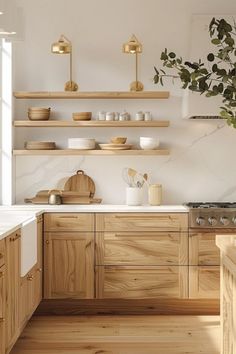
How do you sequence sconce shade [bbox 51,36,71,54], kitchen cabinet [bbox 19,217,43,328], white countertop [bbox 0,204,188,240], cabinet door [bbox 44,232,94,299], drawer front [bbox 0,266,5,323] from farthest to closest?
sconce shade [bbox 51,36,71,54], cabinet door [bbox 44,232,94,299], white countertop [bbox 0,204,188,240], kitchen cabinet [bbox 19,217,43,328], drawer front [bbox 0,266,5,323]

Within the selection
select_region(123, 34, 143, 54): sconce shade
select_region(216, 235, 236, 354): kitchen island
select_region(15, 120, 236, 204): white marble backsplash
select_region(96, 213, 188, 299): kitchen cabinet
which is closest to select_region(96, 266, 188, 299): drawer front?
select_region(96, 213, 188, 299): kitchen cabinet

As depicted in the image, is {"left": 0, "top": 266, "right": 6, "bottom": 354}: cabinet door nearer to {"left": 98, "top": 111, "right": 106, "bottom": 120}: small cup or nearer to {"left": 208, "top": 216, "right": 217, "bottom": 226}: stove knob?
{"left": 208, "top": 216, "right": 217, "bottom": 226}: stove knob

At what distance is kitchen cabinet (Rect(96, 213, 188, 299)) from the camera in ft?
15.5

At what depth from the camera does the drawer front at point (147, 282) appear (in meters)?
4.76

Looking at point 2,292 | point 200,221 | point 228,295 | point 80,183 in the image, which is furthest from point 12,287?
point 80,183

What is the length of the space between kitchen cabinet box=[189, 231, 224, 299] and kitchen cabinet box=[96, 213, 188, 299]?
0.07m

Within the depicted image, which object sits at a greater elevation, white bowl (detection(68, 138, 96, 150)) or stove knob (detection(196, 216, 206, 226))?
white bowl (detection(68, 138, 96, 150))

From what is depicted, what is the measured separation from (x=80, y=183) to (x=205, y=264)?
1.37 meters

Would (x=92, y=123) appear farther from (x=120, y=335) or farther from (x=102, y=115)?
(x=120, y=335)

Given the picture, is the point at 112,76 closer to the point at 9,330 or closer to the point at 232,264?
the point at 9,330

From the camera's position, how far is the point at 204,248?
4738 mm

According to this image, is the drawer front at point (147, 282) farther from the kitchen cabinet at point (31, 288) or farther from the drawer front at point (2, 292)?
the drawer front at point (2, 292)

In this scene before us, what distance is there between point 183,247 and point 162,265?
23cm

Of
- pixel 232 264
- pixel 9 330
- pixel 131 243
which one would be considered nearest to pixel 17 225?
pixel 9 330
